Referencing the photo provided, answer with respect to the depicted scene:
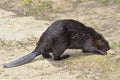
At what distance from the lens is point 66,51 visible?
8.36m

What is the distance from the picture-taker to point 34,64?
7598mm

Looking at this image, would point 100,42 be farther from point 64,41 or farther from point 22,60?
point 22,60

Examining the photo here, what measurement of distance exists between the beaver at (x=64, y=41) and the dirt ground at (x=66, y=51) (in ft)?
0.37

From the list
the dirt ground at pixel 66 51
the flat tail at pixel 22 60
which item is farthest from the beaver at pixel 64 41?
the dirt ground at pixel 66 51

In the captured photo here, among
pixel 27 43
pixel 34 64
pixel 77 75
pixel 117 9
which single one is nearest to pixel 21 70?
pixel 34 64

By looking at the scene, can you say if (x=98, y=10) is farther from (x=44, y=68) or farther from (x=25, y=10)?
(x=44, y=68)

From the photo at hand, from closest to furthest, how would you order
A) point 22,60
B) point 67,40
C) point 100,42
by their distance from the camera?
point 22,60 < point 67,40 < point 100,42

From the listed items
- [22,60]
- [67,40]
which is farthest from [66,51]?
[22,60]

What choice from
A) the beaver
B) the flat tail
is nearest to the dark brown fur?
the beaver

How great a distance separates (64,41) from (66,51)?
701 millimetres

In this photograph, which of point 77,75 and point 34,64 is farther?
point 34,64

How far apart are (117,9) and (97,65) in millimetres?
3822

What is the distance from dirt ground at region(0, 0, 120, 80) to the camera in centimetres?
707

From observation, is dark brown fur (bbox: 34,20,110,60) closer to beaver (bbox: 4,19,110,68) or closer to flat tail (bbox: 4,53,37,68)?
beaver (bbox: 4,19,110,68)
